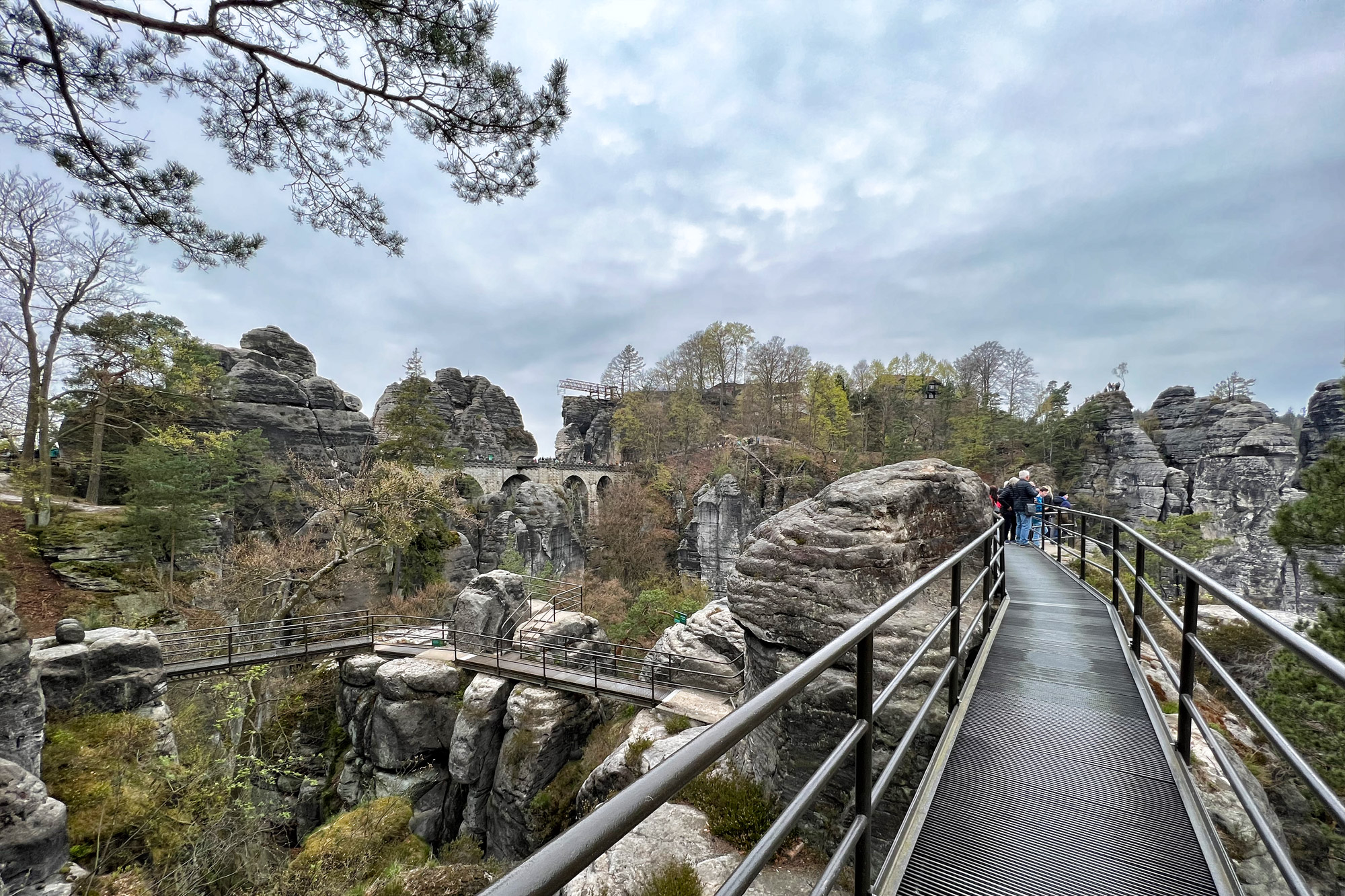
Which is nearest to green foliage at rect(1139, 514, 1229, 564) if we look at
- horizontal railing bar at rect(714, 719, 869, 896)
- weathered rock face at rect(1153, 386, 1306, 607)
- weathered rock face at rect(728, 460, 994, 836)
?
weathered rock face at rect(1153, 386, 1306, 607)

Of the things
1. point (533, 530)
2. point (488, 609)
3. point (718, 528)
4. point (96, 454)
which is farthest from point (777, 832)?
point (533, 530)

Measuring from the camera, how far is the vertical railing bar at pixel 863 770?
139 cm

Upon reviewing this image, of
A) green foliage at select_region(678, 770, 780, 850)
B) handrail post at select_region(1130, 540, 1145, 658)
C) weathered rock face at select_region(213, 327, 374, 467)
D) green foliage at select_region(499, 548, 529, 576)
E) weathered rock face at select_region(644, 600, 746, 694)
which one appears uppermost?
weathered rock face at select_region(213, 327, 374, 467)

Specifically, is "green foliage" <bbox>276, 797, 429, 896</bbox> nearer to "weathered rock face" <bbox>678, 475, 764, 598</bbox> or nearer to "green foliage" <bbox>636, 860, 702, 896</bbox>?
"green foliage" <bbox>636, 860, 702, 896</bbox>

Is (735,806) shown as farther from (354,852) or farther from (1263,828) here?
(354,852)

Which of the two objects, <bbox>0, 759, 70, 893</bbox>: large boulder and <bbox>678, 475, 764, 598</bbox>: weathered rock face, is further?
<bbox>678, 475, 764, 598</bbox>: weathered rock face

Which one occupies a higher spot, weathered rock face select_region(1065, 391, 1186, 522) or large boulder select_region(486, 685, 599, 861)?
weathered rock face select_region(1065, 391, 1186, 522)

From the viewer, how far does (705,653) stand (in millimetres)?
9445

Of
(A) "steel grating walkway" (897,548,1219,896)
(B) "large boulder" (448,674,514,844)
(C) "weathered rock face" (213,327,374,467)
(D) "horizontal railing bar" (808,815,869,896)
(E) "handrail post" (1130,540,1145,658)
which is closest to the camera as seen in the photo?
(D) "horizontal railing bar" (808,815,869,896)

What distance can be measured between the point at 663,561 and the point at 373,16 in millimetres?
25548

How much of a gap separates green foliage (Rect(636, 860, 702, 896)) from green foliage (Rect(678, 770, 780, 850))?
440 millimetres

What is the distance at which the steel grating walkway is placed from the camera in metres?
1.75

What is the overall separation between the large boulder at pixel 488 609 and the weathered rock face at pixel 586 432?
30.9 m

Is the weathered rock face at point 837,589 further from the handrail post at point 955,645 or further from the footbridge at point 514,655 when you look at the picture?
the footbridge at point 514,655
